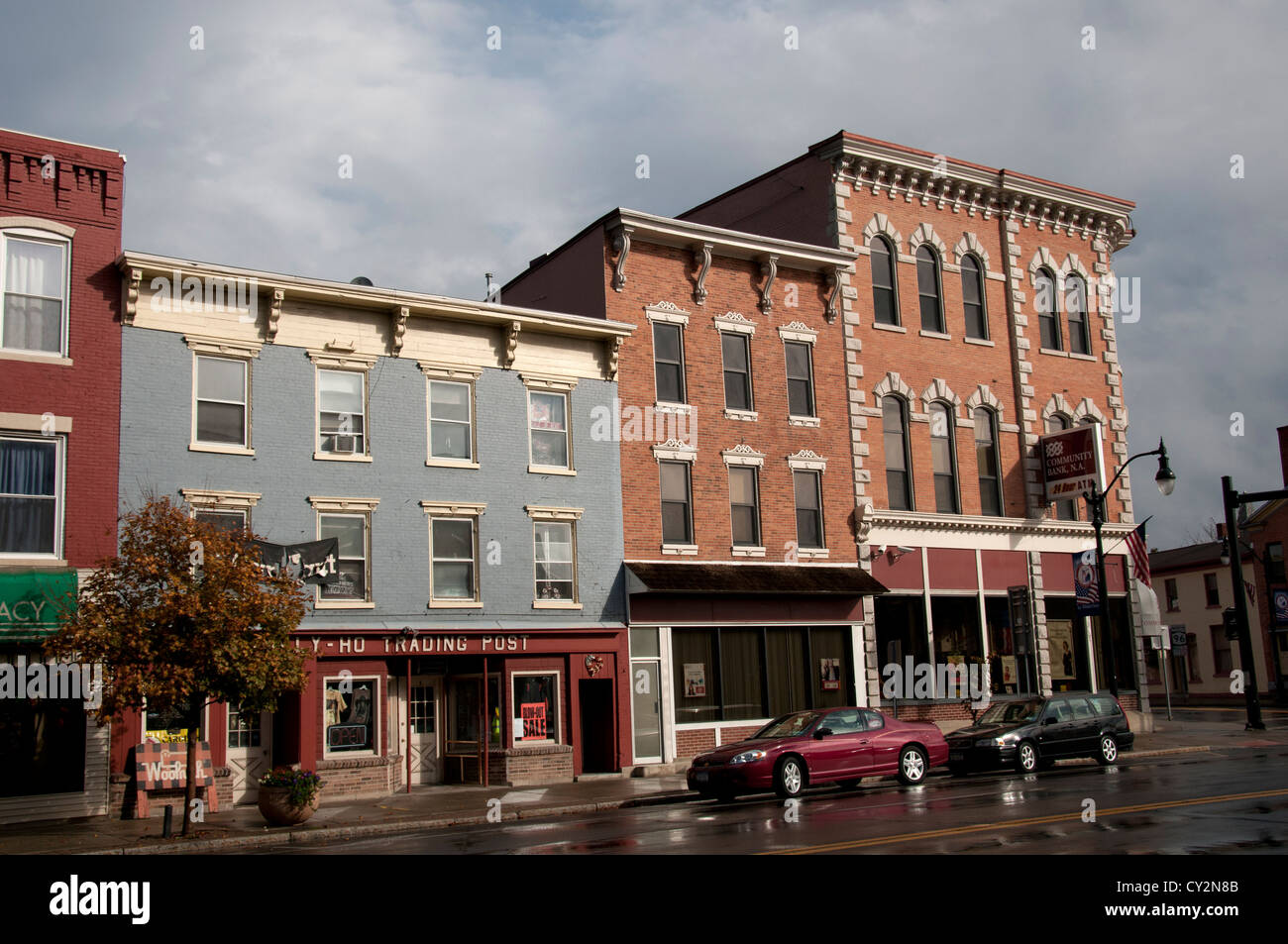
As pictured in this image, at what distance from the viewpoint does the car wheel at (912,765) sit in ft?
69.5

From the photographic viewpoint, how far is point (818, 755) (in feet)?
65.1

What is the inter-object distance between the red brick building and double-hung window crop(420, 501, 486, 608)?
3.67 meters

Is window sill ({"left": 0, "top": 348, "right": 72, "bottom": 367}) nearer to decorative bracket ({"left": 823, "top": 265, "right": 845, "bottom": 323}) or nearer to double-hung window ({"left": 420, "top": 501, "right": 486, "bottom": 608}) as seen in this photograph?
double-hung window ({"left": 420, "top": 501, "right": 486, "bottom": 608})

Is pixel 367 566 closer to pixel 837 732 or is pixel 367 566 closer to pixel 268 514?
pixel 268 514

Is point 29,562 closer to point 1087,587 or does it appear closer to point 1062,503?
point 1087,587

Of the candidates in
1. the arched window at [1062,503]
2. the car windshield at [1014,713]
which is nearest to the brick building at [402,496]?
the car windshield at [1014,713]

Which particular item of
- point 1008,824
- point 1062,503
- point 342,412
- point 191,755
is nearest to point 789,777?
point 1008,824

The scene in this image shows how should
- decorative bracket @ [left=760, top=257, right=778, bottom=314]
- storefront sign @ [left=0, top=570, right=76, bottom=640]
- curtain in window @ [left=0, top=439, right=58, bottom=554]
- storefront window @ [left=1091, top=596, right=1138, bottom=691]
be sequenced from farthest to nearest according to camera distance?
storefront window @ [left=1091, top=596, right=1138, bottom=691]
decorative bracket @ [left=760, top=257, right=778, bottom=314]
curtain in window @ [left=0, top=439, right=58, bottom=554]
storefront sign @ [left=0, top=570, right=76, bottom=640]

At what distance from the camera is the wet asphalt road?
11.6 meters

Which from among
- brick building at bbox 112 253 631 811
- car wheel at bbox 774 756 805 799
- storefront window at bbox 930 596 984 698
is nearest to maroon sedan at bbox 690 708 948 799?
car wheel at bbox 774 756 805 799

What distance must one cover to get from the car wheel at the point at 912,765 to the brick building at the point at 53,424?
14109mm

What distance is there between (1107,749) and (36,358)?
22.2 metres
